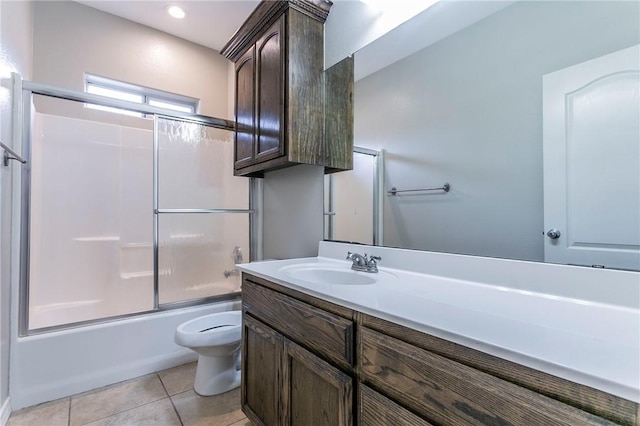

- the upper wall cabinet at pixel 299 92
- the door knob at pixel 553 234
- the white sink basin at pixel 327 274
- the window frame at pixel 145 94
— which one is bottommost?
the white sink basin at pixel 327 274

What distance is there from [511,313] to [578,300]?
24 cm

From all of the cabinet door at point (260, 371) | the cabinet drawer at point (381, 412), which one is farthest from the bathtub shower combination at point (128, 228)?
the cabinet drawer at point (381, 412)

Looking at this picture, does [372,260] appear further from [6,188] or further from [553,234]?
[6,188]

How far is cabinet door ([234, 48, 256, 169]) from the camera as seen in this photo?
190 cm

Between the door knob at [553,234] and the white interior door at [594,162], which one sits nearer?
the white interior door at [594,162]

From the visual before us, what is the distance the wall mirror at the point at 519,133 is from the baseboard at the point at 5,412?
7.01 ft

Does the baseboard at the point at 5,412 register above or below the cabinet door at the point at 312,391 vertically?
below

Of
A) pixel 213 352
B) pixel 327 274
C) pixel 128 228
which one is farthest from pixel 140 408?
pixel 128 228

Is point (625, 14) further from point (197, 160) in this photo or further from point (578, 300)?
point (197, 160)

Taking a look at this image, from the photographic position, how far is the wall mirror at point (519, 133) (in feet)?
2.62

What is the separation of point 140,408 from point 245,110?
74.9 inches

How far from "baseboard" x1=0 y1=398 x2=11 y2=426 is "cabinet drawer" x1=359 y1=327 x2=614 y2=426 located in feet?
6.35

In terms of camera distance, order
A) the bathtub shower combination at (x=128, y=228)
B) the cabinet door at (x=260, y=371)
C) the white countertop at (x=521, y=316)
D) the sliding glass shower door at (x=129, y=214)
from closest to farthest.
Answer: the white countertop at (x=521, y=316) → the cabinet door at (x=260, y=371) → the bathtub shower combination at (x=128, y=228) → the sliding glass shower door at (x=129, y=214)

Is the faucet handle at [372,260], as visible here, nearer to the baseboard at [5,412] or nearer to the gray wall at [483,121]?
the gray wall at [483,121]
